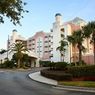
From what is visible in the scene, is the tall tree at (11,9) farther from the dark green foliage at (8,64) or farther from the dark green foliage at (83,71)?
the dark green foliage at (8,64)

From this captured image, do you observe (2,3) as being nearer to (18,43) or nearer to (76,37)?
(76,37)

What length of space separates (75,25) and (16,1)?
9751 centimetres

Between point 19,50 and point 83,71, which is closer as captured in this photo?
point 83,71

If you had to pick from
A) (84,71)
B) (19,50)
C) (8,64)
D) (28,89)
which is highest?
(19,50)

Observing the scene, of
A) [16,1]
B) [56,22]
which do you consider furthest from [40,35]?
[16,1]

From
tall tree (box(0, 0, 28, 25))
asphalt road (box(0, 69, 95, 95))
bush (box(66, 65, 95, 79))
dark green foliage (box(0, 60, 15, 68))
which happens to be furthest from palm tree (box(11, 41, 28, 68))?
tall tree (box(0, 0, 28, 25))

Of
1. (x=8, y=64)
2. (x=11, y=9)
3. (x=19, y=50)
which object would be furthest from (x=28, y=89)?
(x=8, y=64)

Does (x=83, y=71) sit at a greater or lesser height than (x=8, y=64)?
lesser

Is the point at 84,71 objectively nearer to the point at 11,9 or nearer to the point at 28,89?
the point at 28,89

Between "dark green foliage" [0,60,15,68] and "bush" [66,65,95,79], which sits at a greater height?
"dark green foliage" [0,60,15,68]

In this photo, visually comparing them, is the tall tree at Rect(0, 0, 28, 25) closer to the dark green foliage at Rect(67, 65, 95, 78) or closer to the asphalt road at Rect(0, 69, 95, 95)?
the asphalt road at Rect(0, 69, 95, 95)

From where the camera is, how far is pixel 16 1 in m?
15.9

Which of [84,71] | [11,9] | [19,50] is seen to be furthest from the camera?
[19,50]

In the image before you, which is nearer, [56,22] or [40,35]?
[56,22]
